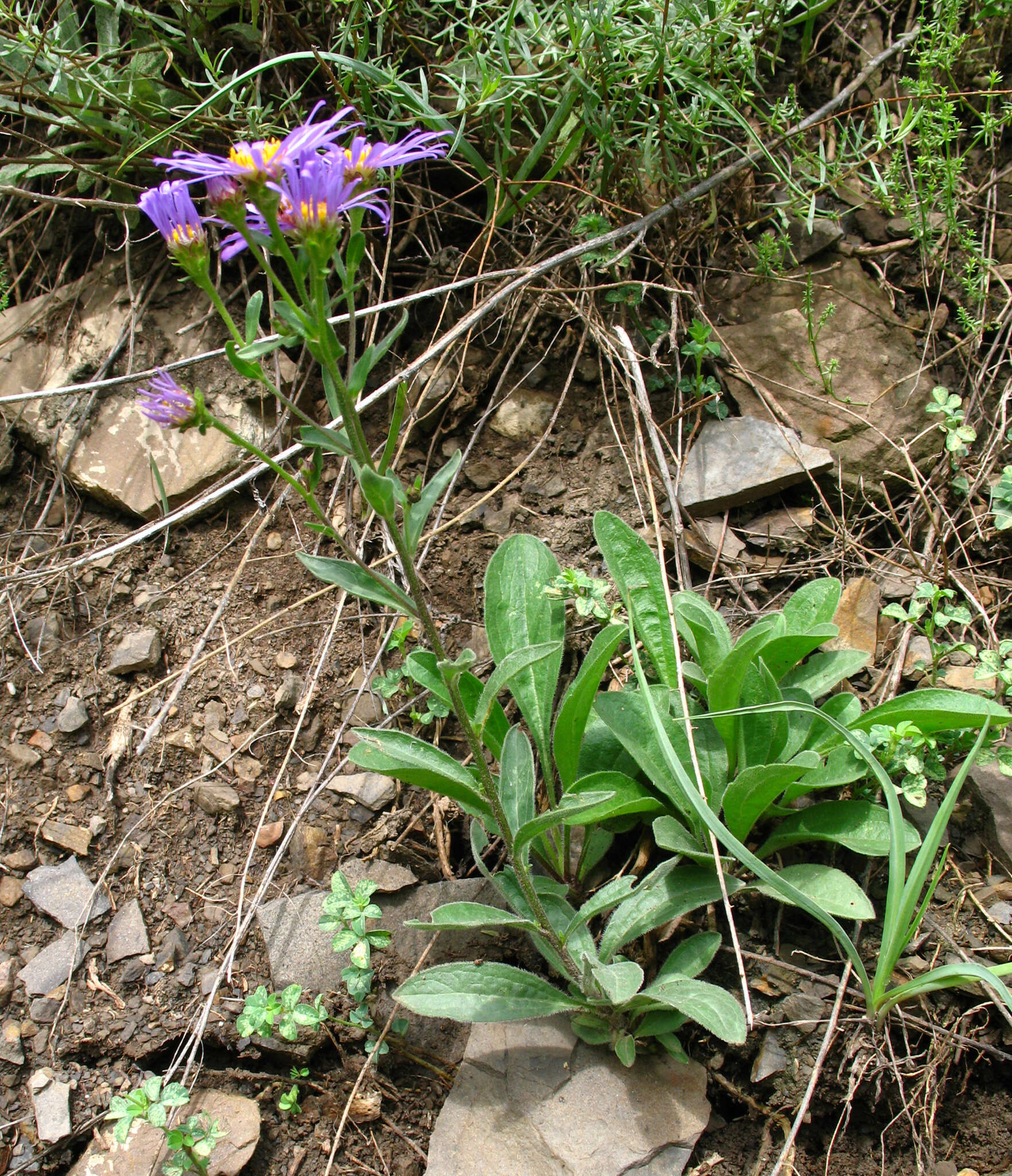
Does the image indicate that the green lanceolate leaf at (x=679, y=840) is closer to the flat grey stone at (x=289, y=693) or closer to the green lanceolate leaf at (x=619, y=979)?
the green lanceolate leaf at (x=619, y=979)

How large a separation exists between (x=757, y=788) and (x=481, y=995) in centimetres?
66

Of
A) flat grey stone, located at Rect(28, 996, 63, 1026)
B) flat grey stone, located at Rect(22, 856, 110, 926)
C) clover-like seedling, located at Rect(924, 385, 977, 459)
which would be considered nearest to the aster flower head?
flat grey stone, located at Rect(22, 856, 110, 926)

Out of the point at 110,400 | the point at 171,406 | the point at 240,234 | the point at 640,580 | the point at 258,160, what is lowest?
the point at 640,580

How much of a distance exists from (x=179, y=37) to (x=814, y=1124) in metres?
3.12

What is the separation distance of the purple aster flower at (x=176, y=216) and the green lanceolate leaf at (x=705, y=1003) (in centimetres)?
150

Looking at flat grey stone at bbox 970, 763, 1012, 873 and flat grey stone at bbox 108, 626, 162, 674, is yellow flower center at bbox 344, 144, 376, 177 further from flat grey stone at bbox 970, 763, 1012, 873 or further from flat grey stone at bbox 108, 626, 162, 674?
flat grey stone at bbox 970, 763, 1012, 873

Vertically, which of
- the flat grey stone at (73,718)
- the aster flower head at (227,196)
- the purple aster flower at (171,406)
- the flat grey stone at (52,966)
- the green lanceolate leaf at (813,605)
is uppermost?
the aster flower head at (227,196)

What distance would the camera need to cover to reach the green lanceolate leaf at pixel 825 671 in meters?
2.04

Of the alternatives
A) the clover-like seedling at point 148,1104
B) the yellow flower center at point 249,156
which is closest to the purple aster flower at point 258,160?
the yellow flower center at point 249,156

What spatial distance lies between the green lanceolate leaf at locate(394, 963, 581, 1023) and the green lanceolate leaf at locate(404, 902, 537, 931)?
4.8 inches

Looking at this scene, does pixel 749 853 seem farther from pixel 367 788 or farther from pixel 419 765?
pixel 367 788

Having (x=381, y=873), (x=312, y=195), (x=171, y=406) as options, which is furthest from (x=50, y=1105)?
(x=312, y=195)

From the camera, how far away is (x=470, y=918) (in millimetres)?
1692

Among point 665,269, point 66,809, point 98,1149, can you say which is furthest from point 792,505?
point 98,1149
